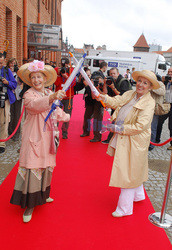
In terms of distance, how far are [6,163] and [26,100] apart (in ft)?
7.48

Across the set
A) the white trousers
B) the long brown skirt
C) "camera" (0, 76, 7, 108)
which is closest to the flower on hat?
the long brown skirt

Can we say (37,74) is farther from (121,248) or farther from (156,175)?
(156,175)

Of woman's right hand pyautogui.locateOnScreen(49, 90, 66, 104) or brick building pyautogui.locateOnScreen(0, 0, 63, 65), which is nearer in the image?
woman's right hand pyautogui.locateOnScreen(49, 90, 66, 104)

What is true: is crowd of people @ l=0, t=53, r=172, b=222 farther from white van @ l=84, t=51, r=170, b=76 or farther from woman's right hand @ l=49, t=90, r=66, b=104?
white van @ l=84, t=51, r=170, b=76

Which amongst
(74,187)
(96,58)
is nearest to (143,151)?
(74,187)

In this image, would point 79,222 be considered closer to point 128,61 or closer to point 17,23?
point 17,23

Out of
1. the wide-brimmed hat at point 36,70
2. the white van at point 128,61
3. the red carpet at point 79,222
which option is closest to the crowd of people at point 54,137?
the wide-brimmed hat at point 36,70

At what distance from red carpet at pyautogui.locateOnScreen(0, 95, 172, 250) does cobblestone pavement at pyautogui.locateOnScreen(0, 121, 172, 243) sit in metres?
0.16

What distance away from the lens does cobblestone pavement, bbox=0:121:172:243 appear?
3.44 metres

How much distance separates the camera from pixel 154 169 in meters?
4.58

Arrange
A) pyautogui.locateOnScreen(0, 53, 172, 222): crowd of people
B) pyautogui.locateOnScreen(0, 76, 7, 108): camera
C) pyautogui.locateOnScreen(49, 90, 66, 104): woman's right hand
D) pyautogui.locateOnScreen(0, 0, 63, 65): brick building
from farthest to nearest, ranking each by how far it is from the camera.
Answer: pyautogui.locateOnScreen(0, 0, 63, 65): brick building < pyautogui.locateOnScreen(0, 76, 7, 108): camera < pyautogui.locateOnScreen(0, 53, 172, 222): crowd of people < pyautogui.locateOnScreen(49, 90, 66, 104): woman's right hand

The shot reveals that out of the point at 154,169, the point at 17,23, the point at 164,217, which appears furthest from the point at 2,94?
the point at 17,23

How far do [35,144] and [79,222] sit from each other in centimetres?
110

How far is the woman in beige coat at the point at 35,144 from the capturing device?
8.52 ft
